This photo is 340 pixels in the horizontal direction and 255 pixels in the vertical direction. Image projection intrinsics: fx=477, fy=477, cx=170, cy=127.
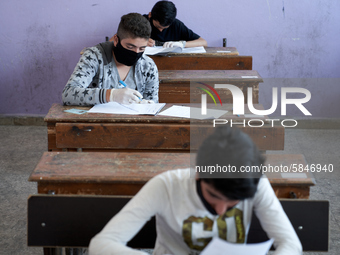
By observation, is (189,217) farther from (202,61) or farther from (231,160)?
(202,61)

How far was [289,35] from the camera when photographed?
4.16 m

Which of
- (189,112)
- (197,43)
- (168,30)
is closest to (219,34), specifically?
(197,43)

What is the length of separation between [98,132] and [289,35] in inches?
101

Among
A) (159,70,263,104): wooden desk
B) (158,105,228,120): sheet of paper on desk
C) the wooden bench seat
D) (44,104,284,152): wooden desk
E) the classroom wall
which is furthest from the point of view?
the classroom wall

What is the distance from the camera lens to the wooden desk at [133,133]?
212 cm

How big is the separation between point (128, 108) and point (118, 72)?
33 cm

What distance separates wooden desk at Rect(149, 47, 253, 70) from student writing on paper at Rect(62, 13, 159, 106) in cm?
86

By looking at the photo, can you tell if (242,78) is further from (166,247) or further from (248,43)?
(166,247)

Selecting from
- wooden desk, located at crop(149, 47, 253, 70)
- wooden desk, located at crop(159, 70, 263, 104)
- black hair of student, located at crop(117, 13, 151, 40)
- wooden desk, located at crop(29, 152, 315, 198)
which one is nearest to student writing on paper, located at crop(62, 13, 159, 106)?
black hair of student, located at crop(117, 13, 151, 40)

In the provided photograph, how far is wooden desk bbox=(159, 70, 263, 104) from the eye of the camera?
2.98 m

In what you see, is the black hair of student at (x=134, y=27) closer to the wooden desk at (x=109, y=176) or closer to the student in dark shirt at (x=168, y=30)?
the wooden desk at (x=109, y=176)

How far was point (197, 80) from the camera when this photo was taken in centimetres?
305

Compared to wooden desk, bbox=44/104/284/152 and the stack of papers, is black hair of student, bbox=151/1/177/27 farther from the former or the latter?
wooden desk, bbox=44/104/284/152

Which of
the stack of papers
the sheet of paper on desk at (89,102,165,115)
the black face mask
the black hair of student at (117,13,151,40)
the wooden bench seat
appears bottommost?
the wooden bench seat
